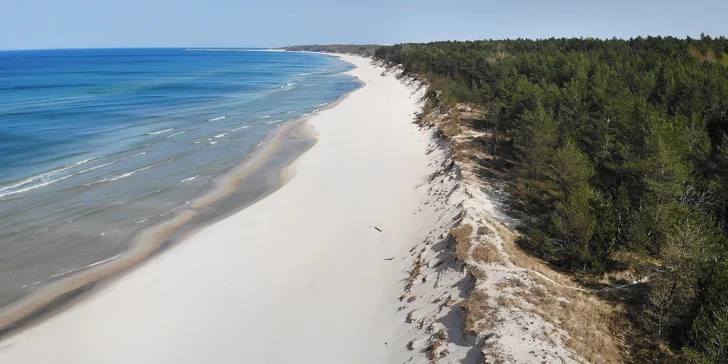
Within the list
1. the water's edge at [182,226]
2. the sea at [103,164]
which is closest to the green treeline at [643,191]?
the water's edge at [182,226]

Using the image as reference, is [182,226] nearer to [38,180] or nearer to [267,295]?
[267,295]

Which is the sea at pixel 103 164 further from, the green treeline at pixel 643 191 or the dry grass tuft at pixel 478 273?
the green treeline at pixel 643 191

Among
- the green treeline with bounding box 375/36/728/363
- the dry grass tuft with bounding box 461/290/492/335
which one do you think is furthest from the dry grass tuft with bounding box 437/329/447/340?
the green treeline with bounding box 375/36/728/363

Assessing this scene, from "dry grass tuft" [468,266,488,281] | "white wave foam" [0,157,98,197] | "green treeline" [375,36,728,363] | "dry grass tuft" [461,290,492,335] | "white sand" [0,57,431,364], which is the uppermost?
"green treeline" [375,36,728,363]

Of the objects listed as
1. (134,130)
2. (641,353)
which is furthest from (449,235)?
(134,130)

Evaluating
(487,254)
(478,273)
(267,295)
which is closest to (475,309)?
(478,273)

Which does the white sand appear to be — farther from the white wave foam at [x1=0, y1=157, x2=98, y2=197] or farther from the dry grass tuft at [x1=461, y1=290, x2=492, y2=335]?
the white wave foam at [x1=0, y1=157, x2=98, y2=197]

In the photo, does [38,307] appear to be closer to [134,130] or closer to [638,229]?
[638,229]
